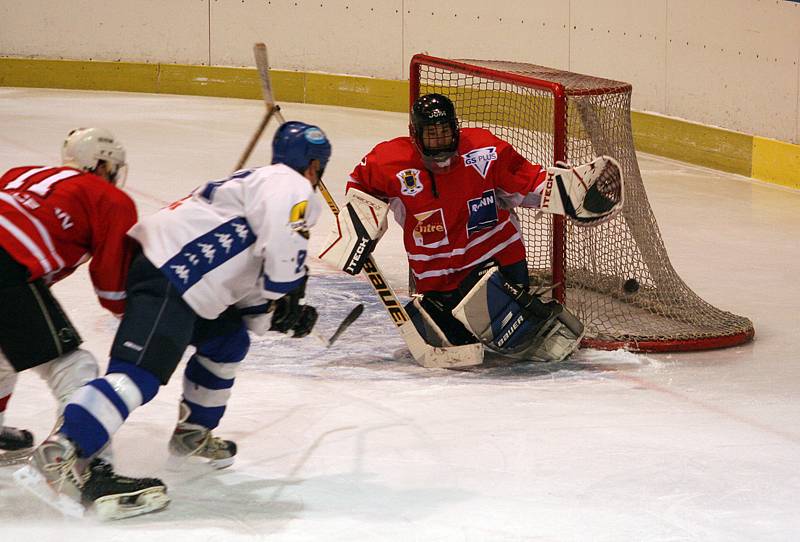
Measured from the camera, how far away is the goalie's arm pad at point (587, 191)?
12.6 ft

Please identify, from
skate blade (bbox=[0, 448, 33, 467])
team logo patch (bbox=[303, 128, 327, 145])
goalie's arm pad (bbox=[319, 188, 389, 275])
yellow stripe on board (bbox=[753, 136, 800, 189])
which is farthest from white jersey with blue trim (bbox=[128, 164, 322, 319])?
yellow stripe on board (bbox=[753, 136, 800, 189])

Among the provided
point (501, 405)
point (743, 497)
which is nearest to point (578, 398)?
point (501, 405)

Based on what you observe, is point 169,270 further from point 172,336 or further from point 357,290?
point 357,290

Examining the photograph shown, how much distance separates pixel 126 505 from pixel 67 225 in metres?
0.61

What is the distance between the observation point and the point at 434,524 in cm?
269

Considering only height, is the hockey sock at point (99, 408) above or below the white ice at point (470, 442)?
above

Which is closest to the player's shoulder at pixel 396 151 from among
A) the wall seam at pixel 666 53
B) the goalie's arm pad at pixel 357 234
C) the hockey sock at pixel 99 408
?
the goalie's arm pad at pixel 357 234

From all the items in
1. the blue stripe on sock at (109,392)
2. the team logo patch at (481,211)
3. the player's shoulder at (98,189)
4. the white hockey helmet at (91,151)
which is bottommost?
the blue stripe on sock at (109,392)

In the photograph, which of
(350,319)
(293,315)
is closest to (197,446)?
(293,315)

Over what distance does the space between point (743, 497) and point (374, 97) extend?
6.71 m

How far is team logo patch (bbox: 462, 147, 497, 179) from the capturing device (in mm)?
3947

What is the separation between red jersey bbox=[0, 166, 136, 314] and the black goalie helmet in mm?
1300

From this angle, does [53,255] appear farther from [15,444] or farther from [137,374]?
[15,444]

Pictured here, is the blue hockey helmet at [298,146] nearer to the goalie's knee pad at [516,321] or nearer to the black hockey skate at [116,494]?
the black hockey skate at [116,494]
